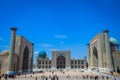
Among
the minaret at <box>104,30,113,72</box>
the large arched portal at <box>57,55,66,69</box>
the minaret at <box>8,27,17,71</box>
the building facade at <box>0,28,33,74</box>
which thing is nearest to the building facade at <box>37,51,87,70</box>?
the large arched portal at <box>57,55,66,69</box>

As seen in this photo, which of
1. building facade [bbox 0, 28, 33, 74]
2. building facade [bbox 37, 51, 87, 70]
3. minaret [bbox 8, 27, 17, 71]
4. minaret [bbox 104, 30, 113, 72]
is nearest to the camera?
minaret [bbox 8, 27, 17, 71]

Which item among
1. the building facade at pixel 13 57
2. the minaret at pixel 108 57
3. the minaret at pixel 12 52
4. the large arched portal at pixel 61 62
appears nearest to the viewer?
the minaret at pixel 12 52

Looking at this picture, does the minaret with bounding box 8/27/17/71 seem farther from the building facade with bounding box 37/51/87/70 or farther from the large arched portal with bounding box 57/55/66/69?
the large arched portal with bounding box 57/55/66/69

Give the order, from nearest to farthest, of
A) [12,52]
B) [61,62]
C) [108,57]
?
[12,52] → [108,57] → [61,62]

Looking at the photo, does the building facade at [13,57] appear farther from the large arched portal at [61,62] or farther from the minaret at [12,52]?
the large arched portal at [61,62]

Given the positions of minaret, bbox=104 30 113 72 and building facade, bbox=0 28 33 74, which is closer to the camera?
building facade, bbox=0 28 33 74

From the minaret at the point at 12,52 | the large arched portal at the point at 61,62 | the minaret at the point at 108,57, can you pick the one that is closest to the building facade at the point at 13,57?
the minaret at the point at 12,52

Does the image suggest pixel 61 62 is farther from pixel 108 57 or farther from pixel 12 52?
pixel 12 52

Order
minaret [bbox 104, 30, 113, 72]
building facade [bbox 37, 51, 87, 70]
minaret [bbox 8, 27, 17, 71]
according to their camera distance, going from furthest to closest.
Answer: building facade [bbox 37, 51, 87, 70], minaret [bbox 104, 30, 113, 72], minaret [bbox 8, 27, 17, 71]

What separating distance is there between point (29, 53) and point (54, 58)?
91.3ft

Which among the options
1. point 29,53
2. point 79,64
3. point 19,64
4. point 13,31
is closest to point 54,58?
point 79,64

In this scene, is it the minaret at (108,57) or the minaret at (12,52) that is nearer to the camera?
the minaret at (12,52)

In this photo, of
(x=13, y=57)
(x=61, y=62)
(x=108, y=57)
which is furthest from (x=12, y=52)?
(x=61, y=62)

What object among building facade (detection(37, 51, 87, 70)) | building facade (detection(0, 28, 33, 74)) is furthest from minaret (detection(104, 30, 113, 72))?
building facade (detection(37, 51, 87, 70))
